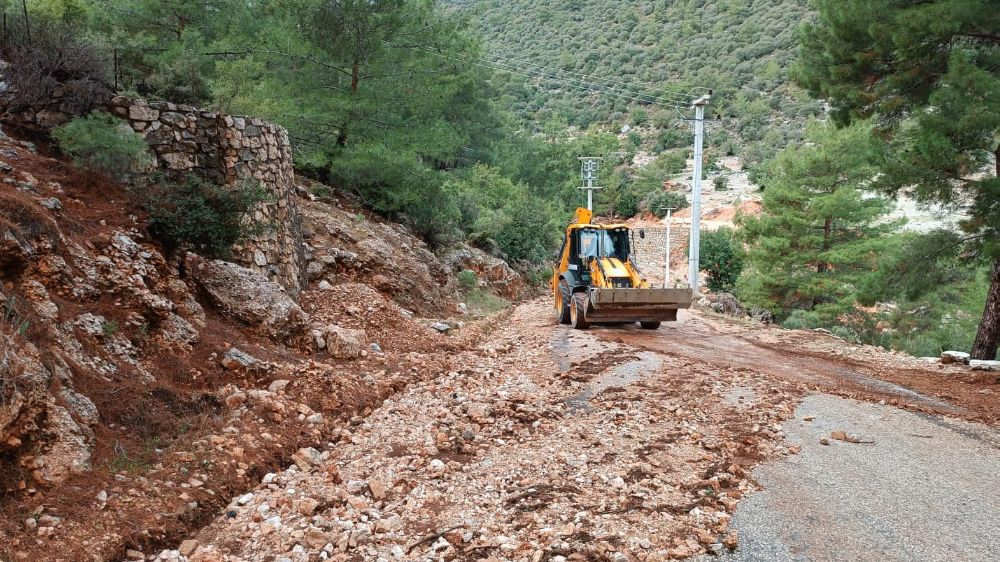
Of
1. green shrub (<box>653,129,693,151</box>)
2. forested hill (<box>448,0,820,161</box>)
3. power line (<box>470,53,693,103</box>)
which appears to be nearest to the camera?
power line (<box>470,53,693,103</box>)

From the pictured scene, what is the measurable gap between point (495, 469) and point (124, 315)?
3.86m

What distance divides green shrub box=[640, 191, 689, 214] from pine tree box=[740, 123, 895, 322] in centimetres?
2384

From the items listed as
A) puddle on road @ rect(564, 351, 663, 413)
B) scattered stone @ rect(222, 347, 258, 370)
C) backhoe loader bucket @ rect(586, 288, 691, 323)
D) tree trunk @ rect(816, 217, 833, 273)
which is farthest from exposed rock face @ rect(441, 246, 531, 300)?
tree trunk @ rect(816, 217, 833, 273)

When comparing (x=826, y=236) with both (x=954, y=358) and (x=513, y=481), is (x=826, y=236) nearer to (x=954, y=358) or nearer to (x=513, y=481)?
(x=954, y=358)

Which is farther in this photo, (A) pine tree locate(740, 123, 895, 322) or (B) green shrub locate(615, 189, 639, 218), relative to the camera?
(B) green shrub locate(615, 189, 639, 218)

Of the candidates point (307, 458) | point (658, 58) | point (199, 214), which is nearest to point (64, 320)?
point (307, 458)

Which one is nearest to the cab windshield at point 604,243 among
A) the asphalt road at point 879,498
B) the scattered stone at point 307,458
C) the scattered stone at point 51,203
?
the asphalt road at point 879,498

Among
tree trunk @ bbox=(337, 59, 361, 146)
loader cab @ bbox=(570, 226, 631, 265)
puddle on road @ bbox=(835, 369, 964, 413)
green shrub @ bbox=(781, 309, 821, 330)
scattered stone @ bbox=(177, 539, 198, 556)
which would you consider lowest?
green shrub @ bbox=(781, 309, 821, 330)

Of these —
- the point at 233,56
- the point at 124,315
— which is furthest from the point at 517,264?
the point at 124,315

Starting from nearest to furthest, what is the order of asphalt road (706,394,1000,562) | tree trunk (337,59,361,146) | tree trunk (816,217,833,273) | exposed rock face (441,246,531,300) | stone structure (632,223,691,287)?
asphalt road (706,394,1000,562), tree trunk (337,59,361,146), exposed rock face (441,246,531,300), tree trunk (816,217,833,273), stone structure (632,223,691,287)

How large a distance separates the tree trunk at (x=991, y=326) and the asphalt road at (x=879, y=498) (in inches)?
221

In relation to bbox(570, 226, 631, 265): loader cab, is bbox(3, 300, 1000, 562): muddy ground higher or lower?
lower

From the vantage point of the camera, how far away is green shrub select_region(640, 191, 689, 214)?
46.5 m

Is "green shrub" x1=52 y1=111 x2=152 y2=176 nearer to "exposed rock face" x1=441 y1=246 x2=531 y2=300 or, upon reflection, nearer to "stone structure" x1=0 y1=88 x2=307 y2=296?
"stone structure" x1=0 y1=88 x2=307 y2=296
